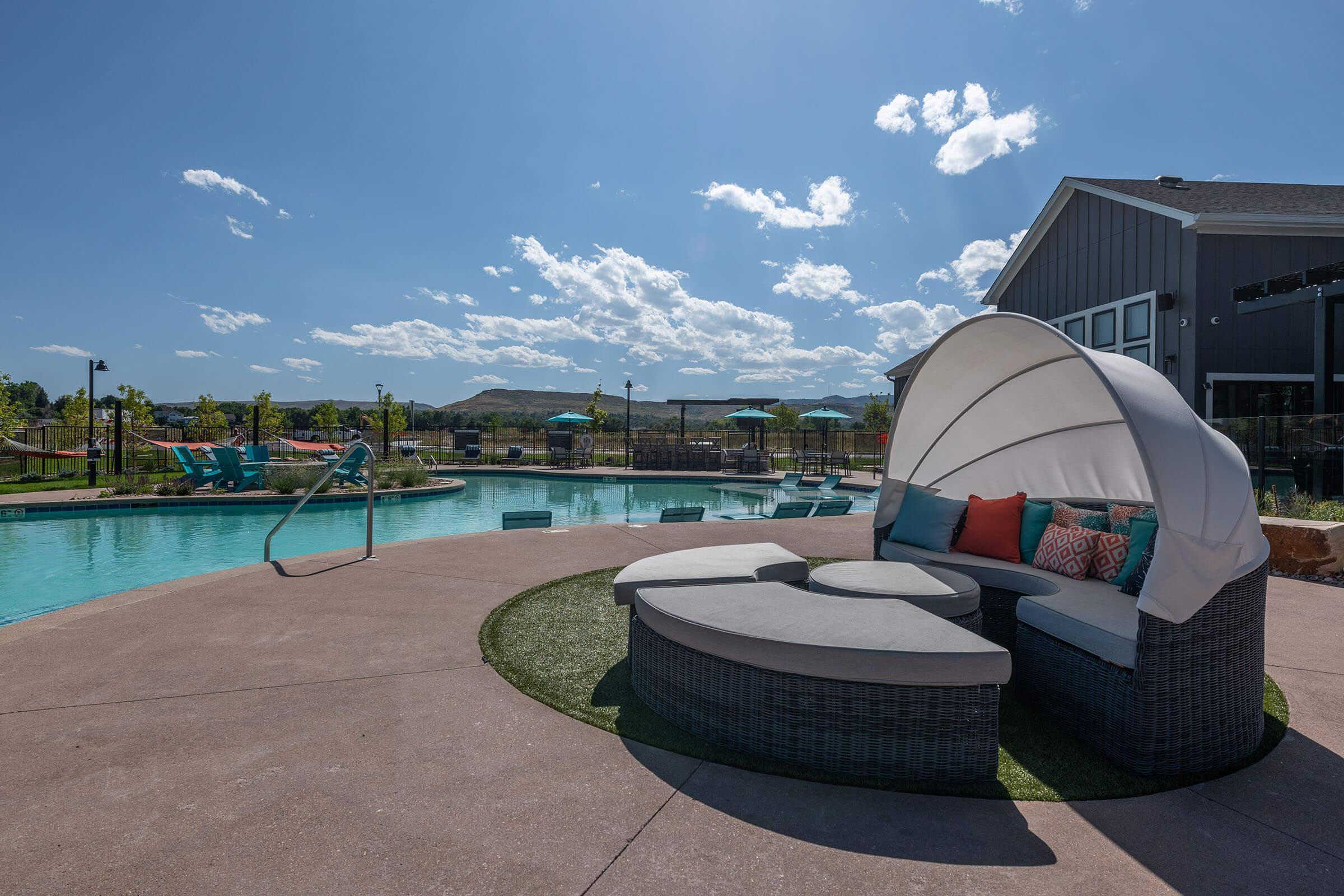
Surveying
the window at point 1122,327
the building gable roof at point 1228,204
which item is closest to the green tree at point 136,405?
the window at point 1122,327

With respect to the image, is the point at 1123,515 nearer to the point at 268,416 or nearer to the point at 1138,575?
the point at 1138,575

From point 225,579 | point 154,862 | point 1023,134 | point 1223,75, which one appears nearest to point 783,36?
point 1023,134

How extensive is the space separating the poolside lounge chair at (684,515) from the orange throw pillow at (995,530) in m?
5.13

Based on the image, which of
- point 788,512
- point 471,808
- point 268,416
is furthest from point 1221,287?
point 268,416

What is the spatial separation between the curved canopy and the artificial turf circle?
2.37ft

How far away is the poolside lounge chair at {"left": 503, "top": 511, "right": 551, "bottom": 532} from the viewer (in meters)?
8.48

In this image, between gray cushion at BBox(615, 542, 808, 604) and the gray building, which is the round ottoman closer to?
gray cushion at BBox(615, 542, 808, 604)

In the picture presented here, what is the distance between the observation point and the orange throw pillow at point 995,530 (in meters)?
4.55

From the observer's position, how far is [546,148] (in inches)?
489

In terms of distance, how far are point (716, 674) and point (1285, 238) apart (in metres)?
15.0

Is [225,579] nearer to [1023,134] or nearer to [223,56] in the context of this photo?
[223,56]

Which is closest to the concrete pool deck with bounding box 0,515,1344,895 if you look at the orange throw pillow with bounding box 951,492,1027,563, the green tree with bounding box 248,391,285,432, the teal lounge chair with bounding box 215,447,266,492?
the orange throw pillow with bounding box 951,492,1027,563

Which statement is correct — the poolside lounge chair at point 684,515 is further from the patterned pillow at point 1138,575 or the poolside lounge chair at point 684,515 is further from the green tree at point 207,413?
the green tree at point 207,413

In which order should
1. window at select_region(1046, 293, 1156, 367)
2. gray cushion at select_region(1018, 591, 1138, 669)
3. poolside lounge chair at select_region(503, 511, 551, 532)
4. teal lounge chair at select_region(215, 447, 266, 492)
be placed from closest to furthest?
gray cushion at select_region(1018, 591, 1138, 669), poolside lounge chair at select_region(503, 511, 551, 532), window at select_region(1046, 293, 1156, 367), teal lounge chair at select_region(215, 447, 266, 492)
